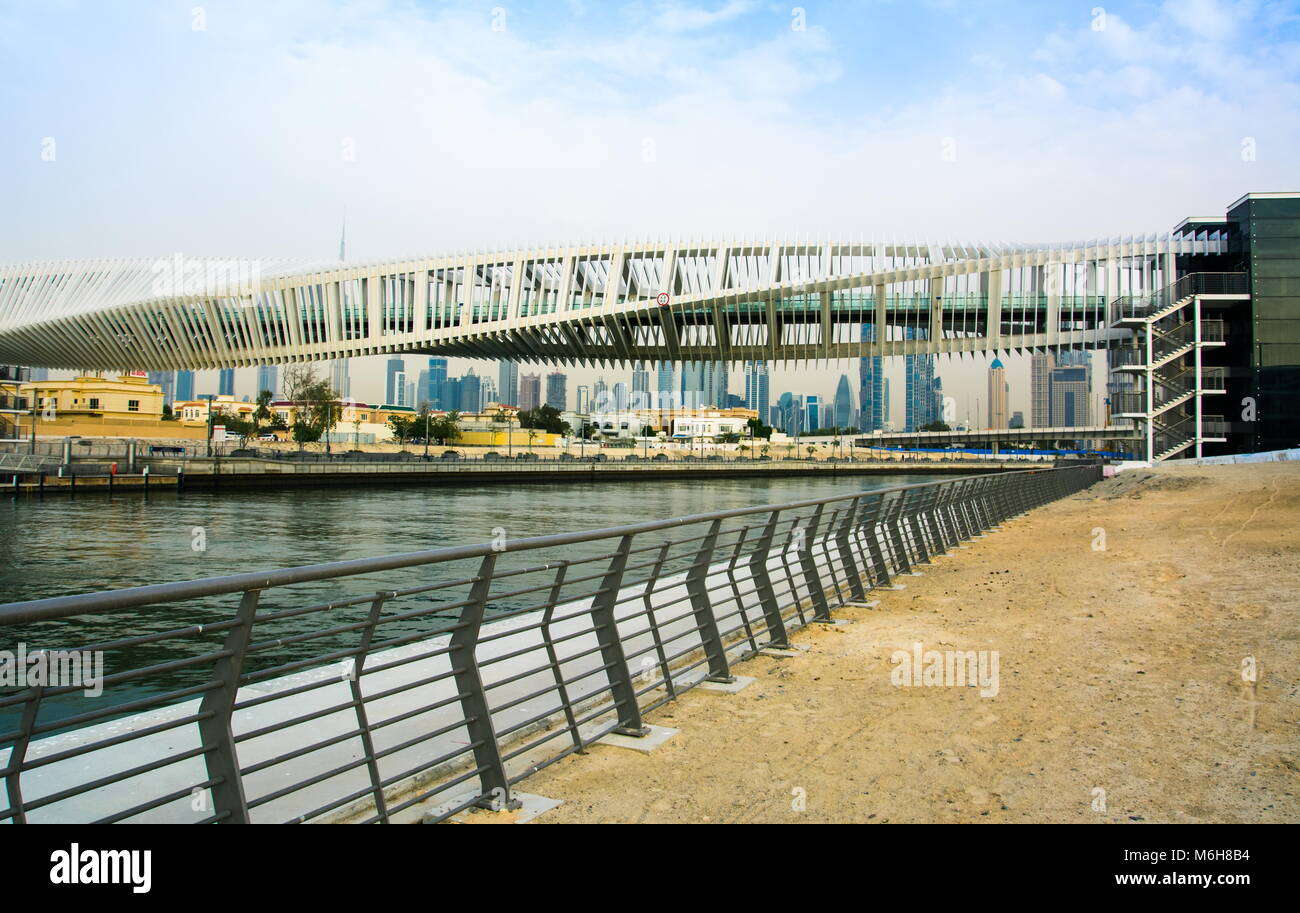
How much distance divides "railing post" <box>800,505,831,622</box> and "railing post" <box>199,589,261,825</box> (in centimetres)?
636

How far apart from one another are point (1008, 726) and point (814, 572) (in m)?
3.53

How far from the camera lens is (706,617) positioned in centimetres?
657

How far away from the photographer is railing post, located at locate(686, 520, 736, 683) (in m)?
6.49

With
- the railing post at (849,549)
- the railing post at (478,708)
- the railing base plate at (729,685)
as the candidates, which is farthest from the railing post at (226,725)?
the railing post at (849,549)

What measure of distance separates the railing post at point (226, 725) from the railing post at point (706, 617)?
12.1 feet

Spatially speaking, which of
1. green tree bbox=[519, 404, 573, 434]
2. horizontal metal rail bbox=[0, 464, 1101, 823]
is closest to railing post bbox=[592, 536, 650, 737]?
horizontal metal rail bbox=[0, 464, 1101, 823]

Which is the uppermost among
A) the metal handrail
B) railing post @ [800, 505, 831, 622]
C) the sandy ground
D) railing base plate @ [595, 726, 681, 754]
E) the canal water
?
the metal handrail

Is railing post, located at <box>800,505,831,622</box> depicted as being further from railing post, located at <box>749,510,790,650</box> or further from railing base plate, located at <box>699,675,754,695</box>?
railing base plate, located at <box>699,675,754,695</box>

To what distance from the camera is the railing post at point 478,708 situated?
13.6ft

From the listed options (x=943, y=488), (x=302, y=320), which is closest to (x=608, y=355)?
(x=302, y=320)

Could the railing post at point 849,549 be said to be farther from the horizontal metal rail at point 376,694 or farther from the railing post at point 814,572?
the railing post at point 814,572
